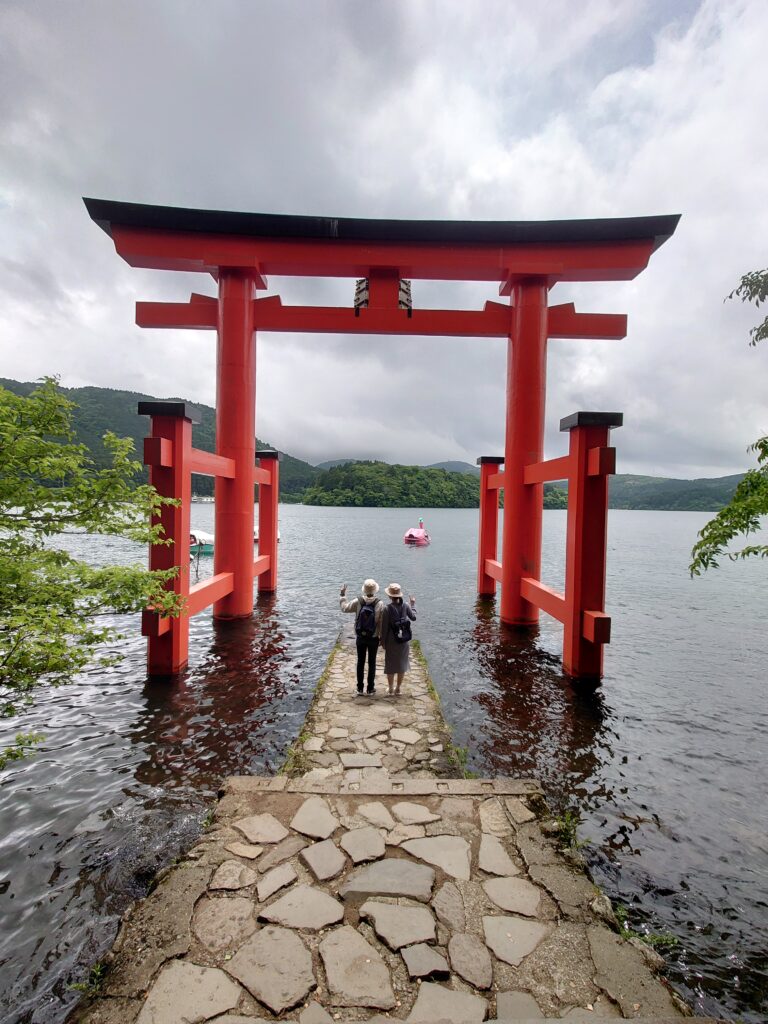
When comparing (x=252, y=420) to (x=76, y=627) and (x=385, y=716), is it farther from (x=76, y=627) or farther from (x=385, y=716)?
(x=76, y=627)

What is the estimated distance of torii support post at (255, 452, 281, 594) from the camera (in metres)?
13.9

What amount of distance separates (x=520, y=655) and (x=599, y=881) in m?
5.84

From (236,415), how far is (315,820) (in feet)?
27.9

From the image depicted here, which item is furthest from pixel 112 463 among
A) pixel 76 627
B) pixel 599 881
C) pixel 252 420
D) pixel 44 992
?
pixel 252 420

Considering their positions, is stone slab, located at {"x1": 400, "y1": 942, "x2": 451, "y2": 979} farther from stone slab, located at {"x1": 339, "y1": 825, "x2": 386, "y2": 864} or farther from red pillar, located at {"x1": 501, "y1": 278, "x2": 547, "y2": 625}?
red pillar, located at {"x1": 501, "y1": 278, "x2": 547, "y2": 625}

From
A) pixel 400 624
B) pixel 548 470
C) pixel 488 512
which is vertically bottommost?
pixel 400 624

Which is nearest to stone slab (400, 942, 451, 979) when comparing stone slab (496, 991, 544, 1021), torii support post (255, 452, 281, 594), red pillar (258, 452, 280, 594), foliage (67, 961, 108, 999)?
stone slab (496, 991, 544, 1021)

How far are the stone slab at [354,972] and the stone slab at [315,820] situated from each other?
936 millimetres

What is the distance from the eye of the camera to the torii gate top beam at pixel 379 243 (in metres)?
9.88

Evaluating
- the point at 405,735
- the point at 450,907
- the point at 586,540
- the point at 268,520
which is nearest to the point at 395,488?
the point at 268,520

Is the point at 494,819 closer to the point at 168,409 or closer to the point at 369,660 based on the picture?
the point at 369,660

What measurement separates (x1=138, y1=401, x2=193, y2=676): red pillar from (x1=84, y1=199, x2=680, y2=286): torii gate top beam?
4.65m

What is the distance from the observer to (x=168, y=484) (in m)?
7.39

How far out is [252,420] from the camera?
10820 mm
